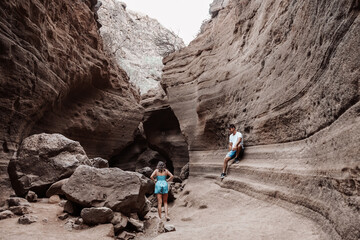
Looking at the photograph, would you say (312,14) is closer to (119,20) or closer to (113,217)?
(113,217)

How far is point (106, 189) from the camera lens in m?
4.95

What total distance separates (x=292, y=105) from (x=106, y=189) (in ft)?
12.6

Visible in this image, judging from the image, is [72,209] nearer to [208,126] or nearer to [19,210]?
[19,210]

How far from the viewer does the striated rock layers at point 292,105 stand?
8.98 ft

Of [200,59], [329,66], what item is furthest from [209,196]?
[200,59]

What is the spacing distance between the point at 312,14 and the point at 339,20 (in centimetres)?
97

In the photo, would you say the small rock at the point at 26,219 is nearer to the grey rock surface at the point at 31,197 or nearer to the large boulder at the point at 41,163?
the grey rock surface at the point at 31,197

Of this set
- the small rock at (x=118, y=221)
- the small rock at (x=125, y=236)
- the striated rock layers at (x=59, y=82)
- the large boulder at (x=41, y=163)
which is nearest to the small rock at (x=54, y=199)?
the large boulder at (x=41, y=163)

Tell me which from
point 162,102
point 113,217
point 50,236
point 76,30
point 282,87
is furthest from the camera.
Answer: point 162,102

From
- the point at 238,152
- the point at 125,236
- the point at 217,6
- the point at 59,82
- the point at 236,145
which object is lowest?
the point at 125,236

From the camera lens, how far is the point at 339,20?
3.15 m

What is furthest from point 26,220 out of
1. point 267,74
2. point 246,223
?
point 267,74

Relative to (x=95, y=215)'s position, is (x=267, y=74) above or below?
above

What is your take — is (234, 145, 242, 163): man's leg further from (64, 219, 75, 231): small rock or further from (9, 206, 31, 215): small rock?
(9, 206, 31, 215): small rock
